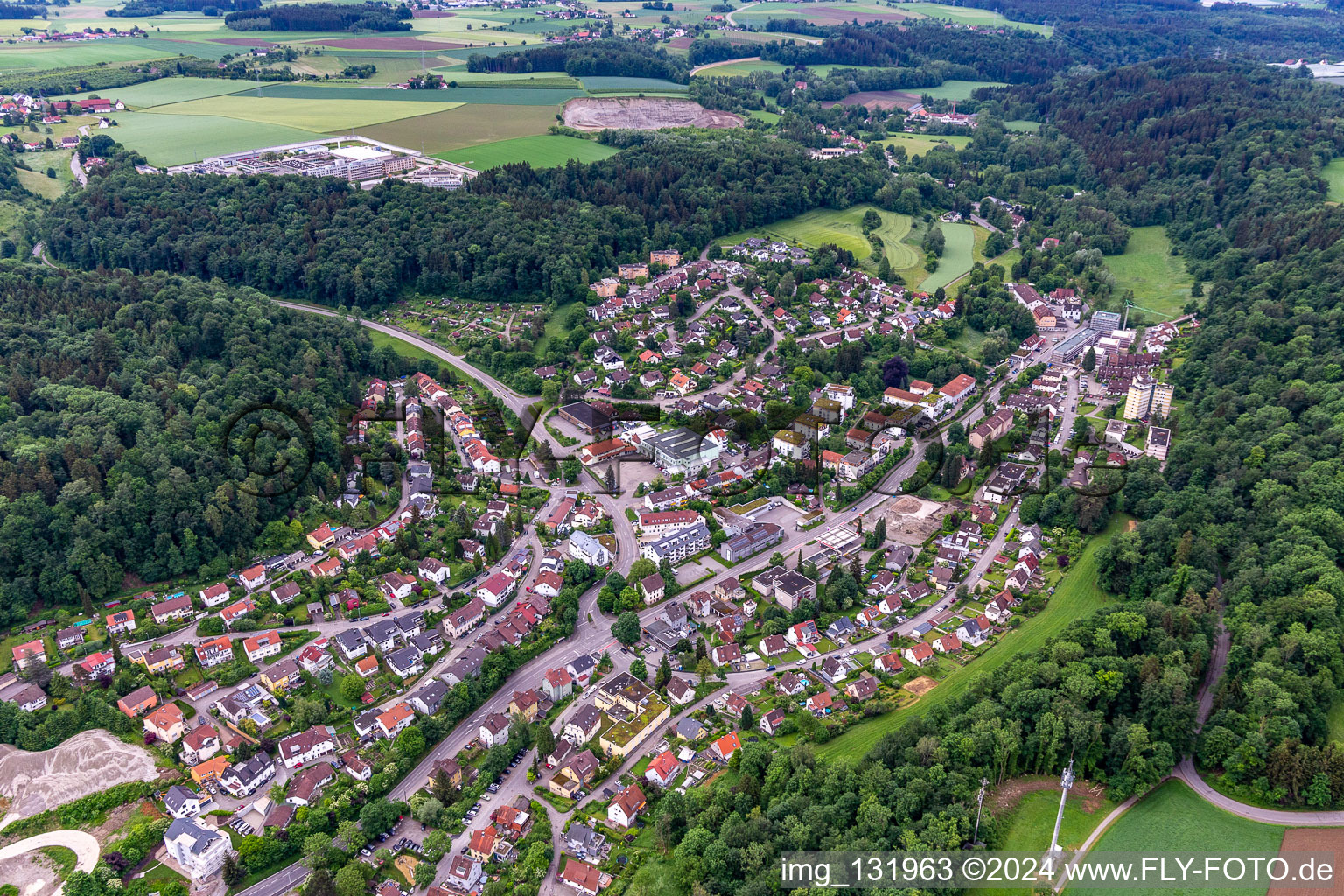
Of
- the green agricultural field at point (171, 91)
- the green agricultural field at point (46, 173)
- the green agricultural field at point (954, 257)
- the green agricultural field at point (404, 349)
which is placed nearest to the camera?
the green agricultural field at point (404, 349)

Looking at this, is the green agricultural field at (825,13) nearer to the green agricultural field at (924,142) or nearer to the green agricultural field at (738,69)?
the green agricultural field at (738,69)

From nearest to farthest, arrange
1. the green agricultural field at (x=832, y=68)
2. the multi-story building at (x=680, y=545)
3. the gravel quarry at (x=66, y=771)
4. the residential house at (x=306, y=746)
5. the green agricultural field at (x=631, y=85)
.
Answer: the gravel quarry at (x=66, y=771)
the residential house at (x=306, y=746)
the multi-story building at (x=680, y=545)
the green agricultural field at (x=631, y=85)
the green agricultural field at (x=832, y=68)

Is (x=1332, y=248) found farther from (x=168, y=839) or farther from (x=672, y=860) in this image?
(x=168, y=839)

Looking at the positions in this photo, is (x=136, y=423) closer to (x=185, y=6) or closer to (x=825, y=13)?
(x=185, y=6)

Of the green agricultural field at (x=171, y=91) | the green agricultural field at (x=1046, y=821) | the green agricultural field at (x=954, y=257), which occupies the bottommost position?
the green agricultural field at (x=1046, y=821)

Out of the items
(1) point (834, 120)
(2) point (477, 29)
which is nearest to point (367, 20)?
(2) point (477, 29)

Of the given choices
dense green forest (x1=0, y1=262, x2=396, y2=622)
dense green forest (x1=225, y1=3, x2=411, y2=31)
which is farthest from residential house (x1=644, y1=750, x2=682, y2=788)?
dense green forest (x1=225, y1=3, x2=411, y2=31)

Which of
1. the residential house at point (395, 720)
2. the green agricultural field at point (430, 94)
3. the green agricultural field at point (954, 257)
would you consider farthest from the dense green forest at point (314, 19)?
the residential house at point (395, 720)
